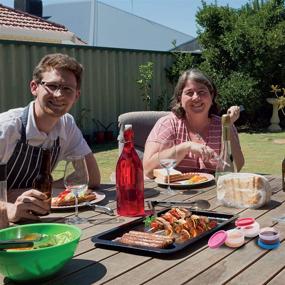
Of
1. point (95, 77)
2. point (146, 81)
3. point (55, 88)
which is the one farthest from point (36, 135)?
point (146, 81)

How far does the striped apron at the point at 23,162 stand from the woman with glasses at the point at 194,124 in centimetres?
82

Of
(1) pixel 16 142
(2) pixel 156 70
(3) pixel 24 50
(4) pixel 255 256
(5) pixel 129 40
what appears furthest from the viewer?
(5) pixel 129 40

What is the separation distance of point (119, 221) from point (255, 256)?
63 centimetres

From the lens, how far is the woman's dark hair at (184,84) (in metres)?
3.34

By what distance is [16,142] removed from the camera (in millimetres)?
2412

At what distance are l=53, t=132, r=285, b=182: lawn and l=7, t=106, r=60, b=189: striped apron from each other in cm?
363

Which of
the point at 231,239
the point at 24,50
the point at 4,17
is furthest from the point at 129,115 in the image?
the point at 4,17

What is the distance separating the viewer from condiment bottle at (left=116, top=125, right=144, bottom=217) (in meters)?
2.05

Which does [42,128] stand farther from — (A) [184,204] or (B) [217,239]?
(B) [217,239]

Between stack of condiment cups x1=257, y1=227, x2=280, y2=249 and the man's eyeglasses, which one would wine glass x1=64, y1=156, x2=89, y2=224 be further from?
stack of condiment cups x1=257, y1=227, x2=280, y2=249

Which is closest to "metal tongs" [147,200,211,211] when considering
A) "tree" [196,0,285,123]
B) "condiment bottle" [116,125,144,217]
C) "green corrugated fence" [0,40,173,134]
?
"condiment bottle" [116,125,144,217]

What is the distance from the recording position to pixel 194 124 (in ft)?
11.2

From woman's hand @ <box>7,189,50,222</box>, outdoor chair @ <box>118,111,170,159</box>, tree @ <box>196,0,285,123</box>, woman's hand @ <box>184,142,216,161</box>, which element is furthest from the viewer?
tree @ <box>196,0,285,123</box>

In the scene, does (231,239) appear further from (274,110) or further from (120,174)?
(274,110)
